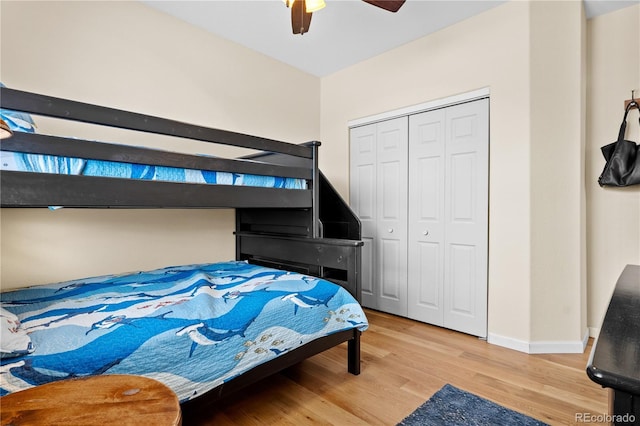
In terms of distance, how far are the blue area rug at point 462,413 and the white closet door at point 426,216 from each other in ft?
3.60

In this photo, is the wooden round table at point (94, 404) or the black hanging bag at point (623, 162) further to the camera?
the black hanging bag at point (623, 162)

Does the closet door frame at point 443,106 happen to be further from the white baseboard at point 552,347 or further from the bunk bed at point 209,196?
the bunk bed at point 209,196

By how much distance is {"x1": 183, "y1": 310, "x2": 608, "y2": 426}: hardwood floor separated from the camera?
158cm

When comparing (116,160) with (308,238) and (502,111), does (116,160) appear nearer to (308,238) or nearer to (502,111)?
(308,238)

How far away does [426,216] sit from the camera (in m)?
2.84

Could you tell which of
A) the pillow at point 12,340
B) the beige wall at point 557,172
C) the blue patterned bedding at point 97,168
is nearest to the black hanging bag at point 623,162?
the beige wall at point 557,172

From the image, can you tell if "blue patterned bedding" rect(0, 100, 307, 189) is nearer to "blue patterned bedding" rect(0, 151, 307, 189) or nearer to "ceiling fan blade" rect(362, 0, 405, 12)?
"blue patterned bedding" rect(0, 151, 307, 189)

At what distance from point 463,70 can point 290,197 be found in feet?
5.85

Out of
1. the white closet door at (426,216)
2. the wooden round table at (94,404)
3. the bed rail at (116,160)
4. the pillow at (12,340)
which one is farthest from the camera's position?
the white closet door at (426,216)

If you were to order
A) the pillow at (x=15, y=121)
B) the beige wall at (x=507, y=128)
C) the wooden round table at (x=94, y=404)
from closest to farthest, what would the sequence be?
the wooden round table at (x=94, y=404) → the pillow at (x=15, y=121) → the beige wall at (x=507, y=128)

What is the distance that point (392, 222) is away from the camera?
3.07 m

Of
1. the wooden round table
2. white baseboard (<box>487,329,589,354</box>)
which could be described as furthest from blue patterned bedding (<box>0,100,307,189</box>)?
white baseboard (<box>487,329,589,354</box>)

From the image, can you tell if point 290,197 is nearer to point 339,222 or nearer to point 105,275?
point 339,222

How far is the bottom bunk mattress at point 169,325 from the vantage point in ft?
3.51
